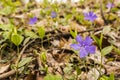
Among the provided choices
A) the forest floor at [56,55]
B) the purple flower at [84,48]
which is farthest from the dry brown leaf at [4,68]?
the purple flower at [84,48]

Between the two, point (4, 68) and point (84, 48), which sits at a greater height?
point (84, 48)

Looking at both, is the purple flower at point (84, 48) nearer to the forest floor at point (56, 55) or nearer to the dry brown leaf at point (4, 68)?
the forest floor at point (56, 55)

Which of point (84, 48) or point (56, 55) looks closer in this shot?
point (84, 48)

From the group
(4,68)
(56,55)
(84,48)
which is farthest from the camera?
(56,55)

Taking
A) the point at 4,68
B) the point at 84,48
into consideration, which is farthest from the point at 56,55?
the point at 84,48

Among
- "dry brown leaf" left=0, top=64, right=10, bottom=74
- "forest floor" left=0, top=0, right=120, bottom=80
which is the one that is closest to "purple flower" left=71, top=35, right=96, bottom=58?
"forest floor" left=0, top=0, right=120, bottom=80

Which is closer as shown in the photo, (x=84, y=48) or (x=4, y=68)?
(x=84, y=48)

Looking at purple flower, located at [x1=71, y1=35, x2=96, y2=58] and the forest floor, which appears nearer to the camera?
purple flower, located at [x1=71, y1=35, x2=96, y2=58]

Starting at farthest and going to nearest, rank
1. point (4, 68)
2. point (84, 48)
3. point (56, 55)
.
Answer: point (56, 55)
point (4, 68)
point (84, 48)

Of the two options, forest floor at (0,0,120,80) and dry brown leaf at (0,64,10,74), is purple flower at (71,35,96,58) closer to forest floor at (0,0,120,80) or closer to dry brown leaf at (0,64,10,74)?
forest floor at (0,0,120,80)

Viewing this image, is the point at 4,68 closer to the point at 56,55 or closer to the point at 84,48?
the point at 56,55

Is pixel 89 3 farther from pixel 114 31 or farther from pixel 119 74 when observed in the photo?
pixel 119 74
